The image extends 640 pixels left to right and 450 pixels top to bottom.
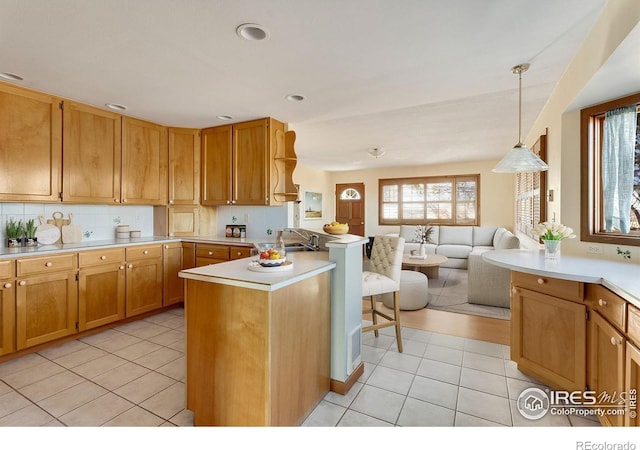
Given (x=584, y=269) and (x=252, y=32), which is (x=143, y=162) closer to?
(x=252, y=32)

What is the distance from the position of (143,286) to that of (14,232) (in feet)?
4.04

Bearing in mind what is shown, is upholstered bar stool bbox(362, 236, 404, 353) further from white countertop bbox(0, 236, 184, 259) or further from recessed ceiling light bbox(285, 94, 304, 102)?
white countertop bbox(0, 236, 184, 259)

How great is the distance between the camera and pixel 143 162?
3.75m

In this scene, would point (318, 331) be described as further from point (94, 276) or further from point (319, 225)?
point (319, 225)

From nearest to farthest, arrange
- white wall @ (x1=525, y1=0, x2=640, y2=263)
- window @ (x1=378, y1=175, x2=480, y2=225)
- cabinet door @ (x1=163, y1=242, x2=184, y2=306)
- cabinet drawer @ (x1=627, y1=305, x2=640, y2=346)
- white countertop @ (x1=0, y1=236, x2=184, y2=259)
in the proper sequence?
1. cabinet drawer @ (x1=627, y1=305, x2=640, y2=346)
2. white wall @ (x1=525, y1=0, x2=640, y2=263)
3. white countertop @ (x1=0, y1=236, x2=184, y2=259)
4. cabinet door @ (x1=163, y1=242, x2=184, y2=306)
5. window @ (x1=378, y1=175, x2=480, y2=225)

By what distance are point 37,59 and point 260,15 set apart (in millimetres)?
1762

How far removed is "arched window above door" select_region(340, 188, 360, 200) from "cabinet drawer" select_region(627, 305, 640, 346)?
748 cm

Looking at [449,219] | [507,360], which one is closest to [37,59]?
[507,360]

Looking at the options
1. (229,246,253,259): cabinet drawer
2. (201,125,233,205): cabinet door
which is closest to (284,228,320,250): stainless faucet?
(229,246,253,259): cabinet drawer

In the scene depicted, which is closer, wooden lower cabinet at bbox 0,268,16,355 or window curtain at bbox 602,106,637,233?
window curtain at bbox 602,106,637,233

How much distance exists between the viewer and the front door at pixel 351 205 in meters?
8.79

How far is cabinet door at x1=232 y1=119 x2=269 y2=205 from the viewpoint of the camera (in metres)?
3.65

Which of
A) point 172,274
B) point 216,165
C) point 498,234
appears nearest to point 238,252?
point 172,274

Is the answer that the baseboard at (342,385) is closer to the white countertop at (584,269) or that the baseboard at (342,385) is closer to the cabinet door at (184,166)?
the white countertop at (584,269)
